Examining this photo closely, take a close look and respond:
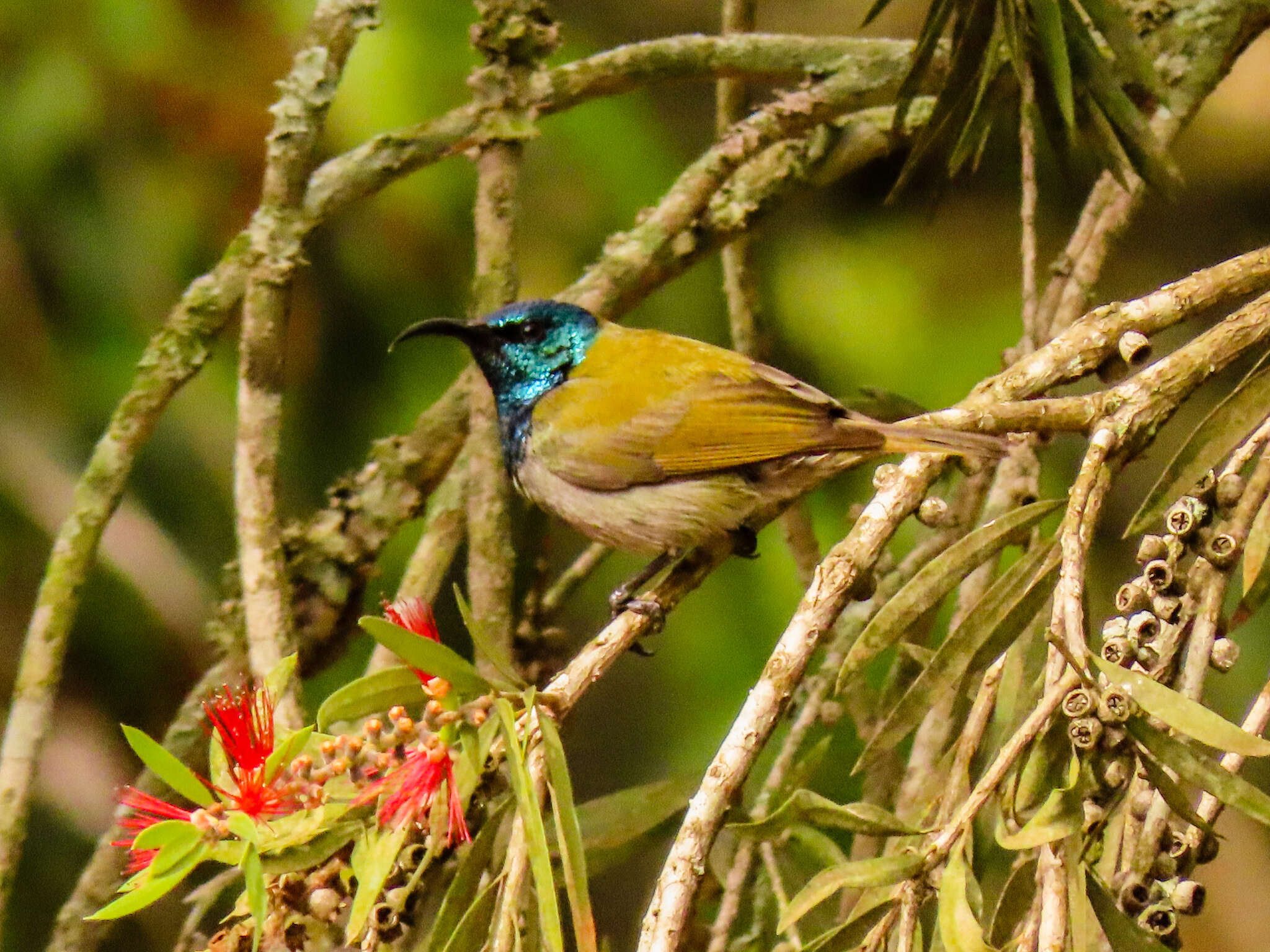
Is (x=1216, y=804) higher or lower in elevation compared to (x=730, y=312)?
lower

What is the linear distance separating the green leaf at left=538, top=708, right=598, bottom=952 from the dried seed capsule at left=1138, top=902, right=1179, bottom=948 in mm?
452

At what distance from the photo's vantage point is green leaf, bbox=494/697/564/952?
939 millimetres

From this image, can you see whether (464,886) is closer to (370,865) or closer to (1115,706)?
(370,865)

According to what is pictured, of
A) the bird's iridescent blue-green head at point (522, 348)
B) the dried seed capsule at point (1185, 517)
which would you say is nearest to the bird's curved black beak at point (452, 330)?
the bird's iridescent blue-green head at point (522, 348)

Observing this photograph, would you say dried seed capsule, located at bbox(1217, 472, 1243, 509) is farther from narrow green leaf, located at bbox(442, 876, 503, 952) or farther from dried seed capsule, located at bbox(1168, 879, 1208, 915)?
narrow green leaf, located at bbox(442, 876, 503, 952)

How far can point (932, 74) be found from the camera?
2.40 metres

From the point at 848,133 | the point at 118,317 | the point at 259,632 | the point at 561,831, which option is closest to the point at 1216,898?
the point at 848,133

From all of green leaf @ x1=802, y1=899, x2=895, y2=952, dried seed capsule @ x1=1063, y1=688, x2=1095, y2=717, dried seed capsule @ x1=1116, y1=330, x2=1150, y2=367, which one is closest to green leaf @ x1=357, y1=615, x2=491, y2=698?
green leaf @ x1=802, y1=899, x2=895, y2=952

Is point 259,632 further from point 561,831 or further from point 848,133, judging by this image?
point 848,133

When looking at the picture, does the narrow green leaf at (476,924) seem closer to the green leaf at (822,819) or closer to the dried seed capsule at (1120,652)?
the green leaf at (822,819)

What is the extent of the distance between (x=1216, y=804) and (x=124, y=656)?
7.13ft

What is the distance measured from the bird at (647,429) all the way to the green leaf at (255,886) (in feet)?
3.57

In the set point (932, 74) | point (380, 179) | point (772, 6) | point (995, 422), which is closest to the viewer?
Result: point (995, 422)

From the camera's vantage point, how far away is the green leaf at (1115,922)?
100 cm
